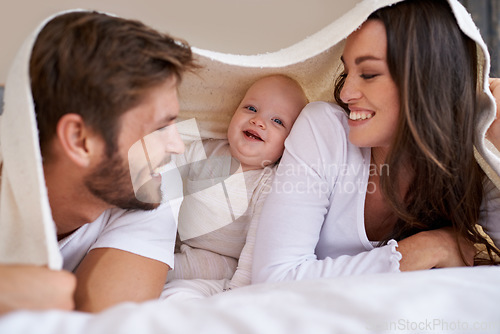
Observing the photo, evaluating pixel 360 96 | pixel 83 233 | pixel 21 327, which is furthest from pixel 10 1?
pixel 21 327

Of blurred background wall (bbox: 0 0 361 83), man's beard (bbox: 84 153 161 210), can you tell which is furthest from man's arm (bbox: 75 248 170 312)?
blurred background wall (bbox: 0 0 361 83)

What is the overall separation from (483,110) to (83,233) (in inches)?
36.8

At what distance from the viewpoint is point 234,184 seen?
1280 mm

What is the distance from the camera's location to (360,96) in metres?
1.04

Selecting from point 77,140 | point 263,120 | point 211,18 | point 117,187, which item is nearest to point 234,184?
point 263,120

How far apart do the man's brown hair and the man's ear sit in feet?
0.04

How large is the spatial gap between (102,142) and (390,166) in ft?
2.03

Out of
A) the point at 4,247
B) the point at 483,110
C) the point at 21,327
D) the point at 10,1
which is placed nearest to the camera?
the point at 21,327

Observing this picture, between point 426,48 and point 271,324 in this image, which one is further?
point 426,48

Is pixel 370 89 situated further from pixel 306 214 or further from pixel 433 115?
pixel 306 214

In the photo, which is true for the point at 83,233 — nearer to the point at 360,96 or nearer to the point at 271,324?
the point at 271,324

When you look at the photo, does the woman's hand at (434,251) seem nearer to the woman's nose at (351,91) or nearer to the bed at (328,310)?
the bed at (328,310)

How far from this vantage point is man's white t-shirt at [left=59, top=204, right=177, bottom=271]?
3.28ft

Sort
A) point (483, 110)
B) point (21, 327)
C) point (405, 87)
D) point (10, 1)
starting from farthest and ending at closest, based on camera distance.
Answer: point (10, 1), point (483, 110), point (405, 87), point (21, 327)
